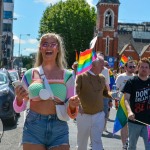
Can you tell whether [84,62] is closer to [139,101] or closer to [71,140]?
[139,101]

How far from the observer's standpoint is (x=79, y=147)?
7.89m

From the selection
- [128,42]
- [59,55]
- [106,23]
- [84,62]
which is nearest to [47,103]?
[59,55]

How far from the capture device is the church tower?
90.6 m

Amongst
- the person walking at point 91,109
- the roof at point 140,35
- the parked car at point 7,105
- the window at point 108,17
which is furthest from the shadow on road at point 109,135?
the roof at point 140,35

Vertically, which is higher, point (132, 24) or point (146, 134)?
point (132, 24)

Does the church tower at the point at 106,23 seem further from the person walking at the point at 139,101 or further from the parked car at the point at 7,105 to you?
the person walking at the point at 139,101

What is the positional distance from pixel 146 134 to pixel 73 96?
7.88 feet

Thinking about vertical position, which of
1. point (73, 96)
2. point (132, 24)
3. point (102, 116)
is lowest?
point (102, 116)

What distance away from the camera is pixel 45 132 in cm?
463

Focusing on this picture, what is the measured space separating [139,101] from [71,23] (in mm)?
77806

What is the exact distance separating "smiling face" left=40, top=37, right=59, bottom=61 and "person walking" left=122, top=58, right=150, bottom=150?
2218 millimetres

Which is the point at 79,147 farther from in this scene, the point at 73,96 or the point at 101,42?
the point at 101,42

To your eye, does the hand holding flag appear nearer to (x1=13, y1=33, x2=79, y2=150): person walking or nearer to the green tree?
(x1=13, y1=33, x2=79, y2=150): person walking

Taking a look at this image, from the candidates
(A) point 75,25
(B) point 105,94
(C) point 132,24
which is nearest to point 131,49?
(A) point 75,25
